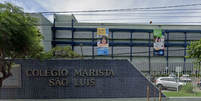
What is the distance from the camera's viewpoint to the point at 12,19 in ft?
17.3

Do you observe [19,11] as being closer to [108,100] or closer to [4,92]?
[4,92]

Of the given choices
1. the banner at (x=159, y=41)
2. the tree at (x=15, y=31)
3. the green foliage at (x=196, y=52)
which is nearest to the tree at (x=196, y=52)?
the green foliage at (x=196, y=52)

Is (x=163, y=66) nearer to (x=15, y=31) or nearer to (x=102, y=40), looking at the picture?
(x=15, y=31)

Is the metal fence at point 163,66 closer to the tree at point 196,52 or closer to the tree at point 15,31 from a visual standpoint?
the tree at point 196,52

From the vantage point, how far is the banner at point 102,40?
32.1 m

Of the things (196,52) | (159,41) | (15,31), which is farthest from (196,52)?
(159,41)

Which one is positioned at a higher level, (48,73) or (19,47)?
(19,47)

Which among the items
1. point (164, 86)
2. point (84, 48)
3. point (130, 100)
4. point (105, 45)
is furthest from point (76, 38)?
point (130, 100)

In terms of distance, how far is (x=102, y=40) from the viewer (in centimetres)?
3247

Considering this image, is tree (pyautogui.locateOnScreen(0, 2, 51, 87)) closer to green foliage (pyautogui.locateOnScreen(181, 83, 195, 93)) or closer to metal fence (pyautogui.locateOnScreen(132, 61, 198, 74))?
metal fence (pyautogui.locateOnScreen(132, 61, 198, 74))

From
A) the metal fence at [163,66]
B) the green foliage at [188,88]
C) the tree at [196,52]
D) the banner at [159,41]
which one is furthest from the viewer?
the banner at [159,41]

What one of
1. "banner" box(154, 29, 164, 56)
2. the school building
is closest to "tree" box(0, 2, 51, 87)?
the school building

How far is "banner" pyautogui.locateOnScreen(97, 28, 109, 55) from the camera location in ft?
105

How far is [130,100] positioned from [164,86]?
194 inches
